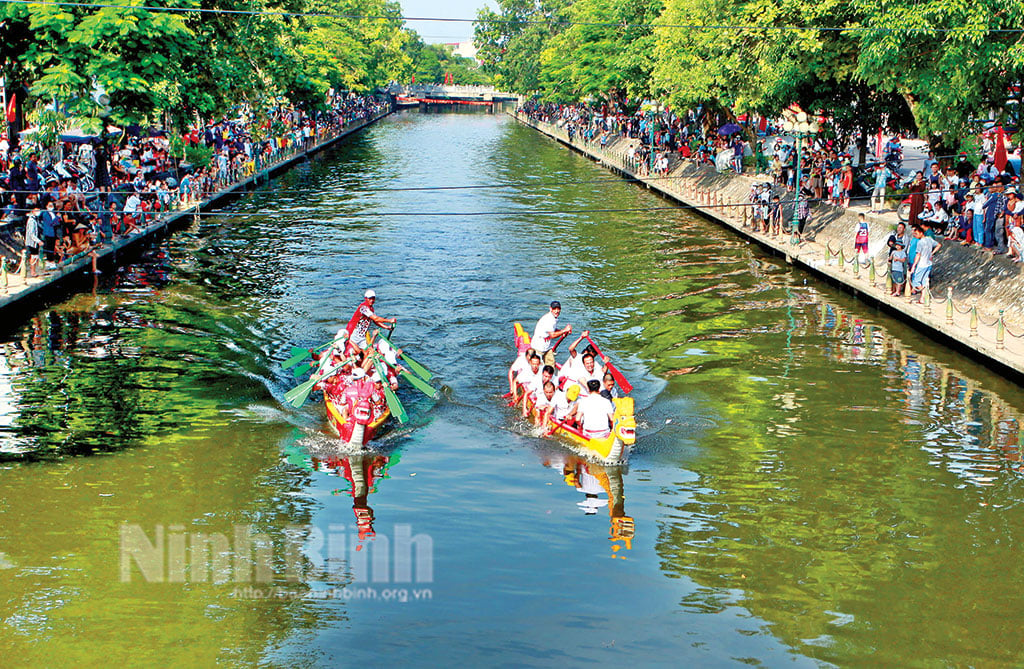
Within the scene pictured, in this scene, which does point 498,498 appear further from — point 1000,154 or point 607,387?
point 1000,154

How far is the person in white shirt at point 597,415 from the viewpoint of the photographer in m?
17.9

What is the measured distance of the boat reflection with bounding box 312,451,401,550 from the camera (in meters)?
16.2

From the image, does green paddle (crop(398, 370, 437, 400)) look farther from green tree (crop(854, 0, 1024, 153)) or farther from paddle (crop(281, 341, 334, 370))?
green tree (crop(854, 0, 1024, 153))

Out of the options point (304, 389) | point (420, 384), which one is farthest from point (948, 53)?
point (304, 389)

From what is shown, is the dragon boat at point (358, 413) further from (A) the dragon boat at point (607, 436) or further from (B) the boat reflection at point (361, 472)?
(A) the dragon boat at point (607, 436)

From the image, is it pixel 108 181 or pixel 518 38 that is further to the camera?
pixel 518 38

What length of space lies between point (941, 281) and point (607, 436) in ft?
46.9

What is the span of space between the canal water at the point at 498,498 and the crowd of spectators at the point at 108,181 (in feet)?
8.32

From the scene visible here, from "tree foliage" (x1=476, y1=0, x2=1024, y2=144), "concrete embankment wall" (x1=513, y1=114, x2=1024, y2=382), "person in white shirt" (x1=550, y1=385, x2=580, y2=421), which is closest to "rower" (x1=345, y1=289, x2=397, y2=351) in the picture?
"person in white shirt" (x1=550, y1=385, x2=580, y2=421)

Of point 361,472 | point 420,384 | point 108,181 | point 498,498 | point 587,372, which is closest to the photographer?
point 498,498

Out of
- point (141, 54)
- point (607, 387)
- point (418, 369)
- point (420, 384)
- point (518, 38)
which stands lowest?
point (420, 384)

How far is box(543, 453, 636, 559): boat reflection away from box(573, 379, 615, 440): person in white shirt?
21.9 inches

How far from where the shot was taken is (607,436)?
17766 millimetres

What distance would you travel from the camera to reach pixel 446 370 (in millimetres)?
24141
